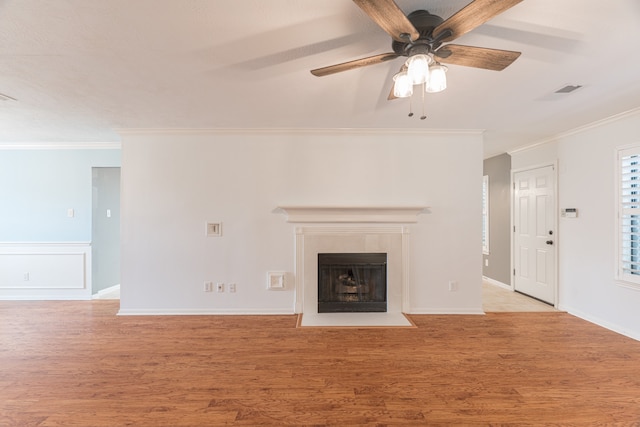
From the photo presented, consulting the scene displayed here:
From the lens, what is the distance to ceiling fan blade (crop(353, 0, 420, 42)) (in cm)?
Answer: 118

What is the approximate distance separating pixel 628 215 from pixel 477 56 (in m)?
3.09

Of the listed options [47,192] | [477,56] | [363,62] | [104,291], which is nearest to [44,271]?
[104,291]

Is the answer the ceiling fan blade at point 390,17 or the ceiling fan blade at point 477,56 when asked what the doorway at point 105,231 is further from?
the ceiling fan blade at point 477,56

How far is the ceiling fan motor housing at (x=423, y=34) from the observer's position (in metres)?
1.47

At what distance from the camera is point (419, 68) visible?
148cm

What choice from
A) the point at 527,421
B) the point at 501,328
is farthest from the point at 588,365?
the point at 527,421

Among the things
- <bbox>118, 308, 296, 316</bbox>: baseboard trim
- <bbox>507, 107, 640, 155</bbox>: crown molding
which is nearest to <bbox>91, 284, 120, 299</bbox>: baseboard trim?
<bbox>118, 308, 296, 316</bbox>: baseboard trim

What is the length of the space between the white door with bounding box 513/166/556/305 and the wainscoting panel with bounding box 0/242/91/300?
691cm

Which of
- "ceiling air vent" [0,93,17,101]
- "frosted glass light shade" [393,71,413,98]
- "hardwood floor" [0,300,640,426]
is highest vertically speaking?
"ceiling air vent" [0,93,17,101]

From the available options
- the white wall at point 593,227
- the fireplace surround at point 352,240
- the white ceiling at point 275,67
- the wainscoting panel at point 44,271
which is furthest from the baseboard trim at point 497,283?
the wainscoting panel at point 44,271

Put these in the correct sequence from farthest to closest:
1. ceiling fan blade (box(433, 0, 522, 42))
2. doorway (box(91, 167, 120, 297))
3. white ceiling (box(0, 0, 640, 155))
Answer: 1. doorway (box(91, 167, 120, 297))
2. white ceiling (box(0, 0, 640, 155))
3. ceiling fan blade (box(433, 0, 522, 42))

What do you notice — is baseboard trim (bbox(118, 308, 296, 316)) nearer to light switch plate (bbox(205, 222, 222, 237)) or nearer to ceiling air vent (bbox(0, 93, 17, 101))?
light switch plate (bbox(205, 222, 222, 237))

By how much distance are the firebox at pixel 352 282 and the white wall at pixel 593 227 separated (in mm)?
2503

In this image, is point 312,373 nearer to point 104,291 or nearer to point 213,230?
point 213,230
